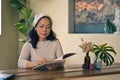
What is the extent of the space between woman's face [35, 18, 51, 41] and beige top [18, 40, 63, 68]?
0.28 feet

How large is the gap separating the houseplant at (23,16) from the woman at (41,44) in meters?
1.72

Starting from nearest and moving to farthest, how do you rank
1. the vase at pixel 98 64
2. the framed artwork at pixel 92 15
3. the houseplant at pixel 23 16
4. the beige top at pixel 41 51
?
1. the vase at pixel 98 64
2. the beige top at pixel 41 51
3. the framed artwork at pixel 92 15
4. the houseplant at pixel 23 16

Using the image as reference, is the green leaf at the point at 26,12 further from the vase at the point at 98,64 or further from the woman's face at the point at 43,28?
the vase at the point at 98,64

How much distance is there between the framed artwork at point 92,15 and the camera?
399 cm

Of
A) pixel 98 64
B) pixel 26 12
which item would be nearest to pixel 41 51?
pixel 98 64

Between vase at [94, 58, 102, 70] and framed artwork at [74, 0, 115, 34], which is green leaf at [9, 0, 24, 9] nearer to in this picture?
framed artwork at [74, 0, 115, 34]

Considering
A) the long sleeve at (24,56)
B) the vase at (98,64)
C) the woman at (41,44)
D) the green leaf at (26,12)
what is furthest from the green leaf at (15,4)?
the vase at (98,64)

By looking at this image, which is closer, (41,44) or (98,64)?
(98,64)

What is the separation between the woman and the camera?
257 centimetres

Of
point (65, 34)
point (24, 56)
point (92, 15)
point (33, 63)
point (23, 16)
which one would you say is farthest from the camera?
point (23, 16)

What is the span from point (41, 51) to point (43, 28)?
0.23 m

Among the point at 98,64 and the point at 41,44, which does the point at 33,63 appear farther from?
the point at 98,64

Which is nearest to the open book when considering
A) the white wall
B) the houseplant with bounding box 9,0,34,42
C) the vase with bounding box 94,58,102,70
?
the vase with bounding box 94,58,102,70

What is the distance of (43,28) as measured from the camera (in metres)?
2.57
